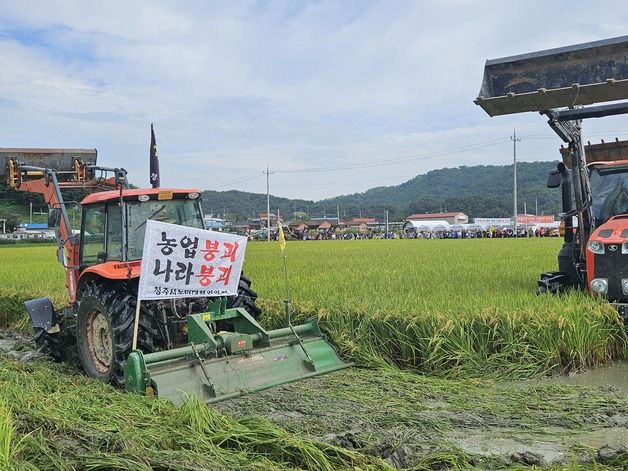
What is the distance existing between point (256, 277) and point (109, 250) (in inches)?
208

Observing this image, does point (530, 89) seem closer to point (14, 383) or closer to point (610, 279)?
point (610, 279)

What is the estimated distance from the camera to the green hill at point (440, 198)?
108 meters

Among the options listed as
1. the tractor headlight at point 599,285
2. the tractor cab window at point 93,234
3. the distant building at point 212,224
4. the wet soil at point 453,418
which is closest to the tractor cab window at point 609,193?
the tractor headlight at point 599,285

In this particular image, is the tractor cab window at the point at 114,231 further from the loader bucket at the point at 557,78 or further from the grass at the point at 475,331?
the loader bucket at the point at 557,78

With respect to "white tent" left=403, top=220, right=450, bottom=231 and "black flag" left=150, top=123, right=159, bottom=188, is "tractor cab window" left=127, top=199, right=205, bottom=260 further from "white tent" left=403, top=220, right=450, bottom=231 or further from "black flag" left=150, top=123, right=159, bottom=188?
"white tent" left=403, top=220, right=450, bottom=231

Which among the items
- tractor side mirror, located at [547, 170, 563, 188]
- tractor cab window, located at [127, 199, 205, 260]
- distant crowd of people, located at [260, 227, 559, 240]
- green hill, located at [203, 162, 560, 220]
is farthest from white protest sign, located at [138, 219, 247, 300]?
green hill, located at [203, 162, 560, 220]

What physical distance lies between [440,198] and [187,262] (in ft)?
434

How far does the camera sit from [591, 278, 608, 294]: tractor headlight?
6.92 meters

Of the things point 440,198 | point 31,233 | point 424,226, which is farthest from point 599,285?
point 440,198

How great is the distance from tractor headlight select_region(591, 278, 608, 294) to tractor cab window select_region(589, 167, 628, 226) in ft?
3.58

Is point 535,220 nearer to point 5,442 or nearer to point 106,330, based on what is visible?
point 106,330

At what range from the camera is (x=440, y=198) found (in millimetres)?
134375

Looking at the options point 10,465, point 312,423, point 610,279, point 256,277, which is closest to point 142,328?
point 312,423

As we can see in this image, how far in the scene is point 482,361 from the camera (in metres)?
5.96
